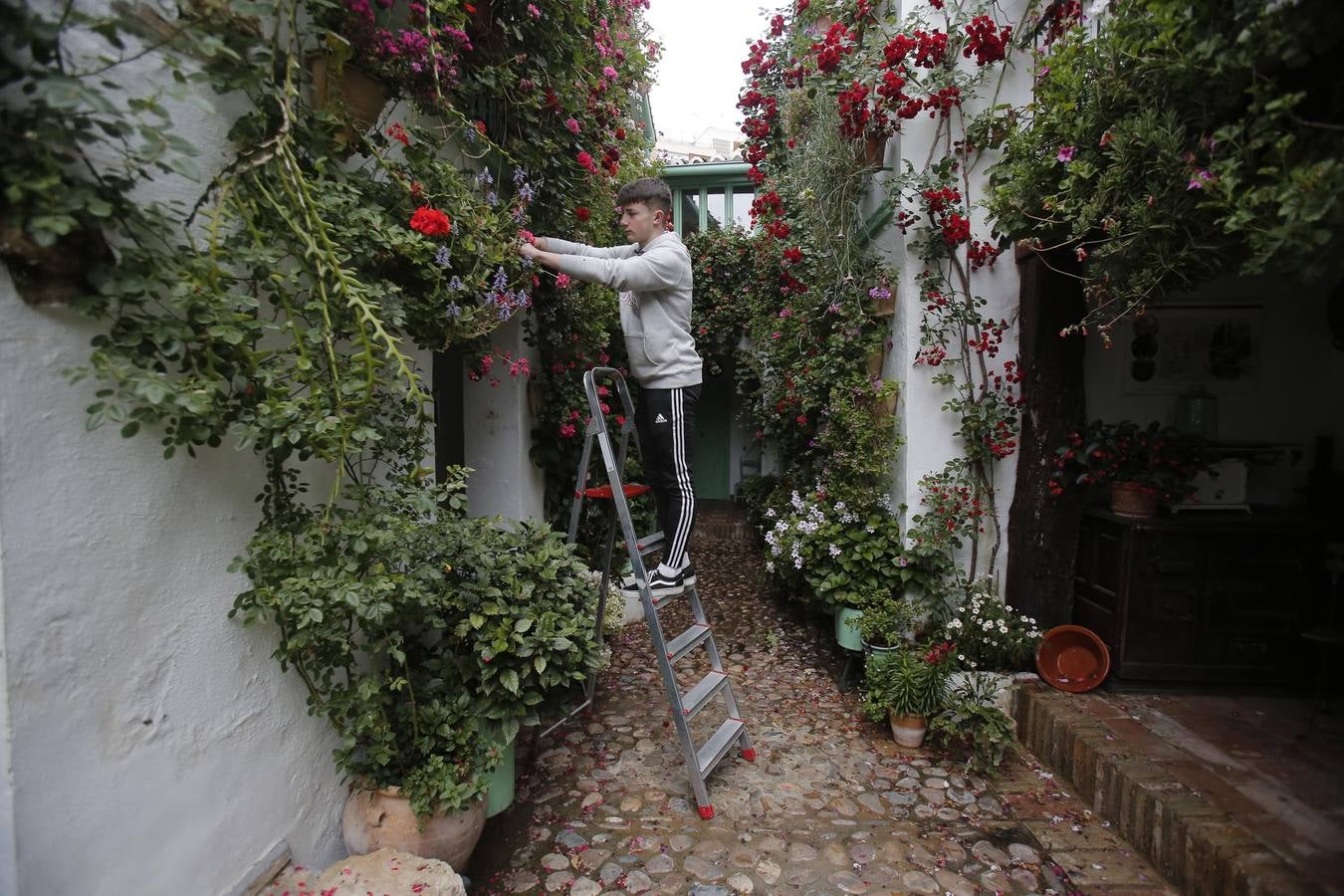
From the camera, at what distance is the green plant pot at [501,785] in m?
2.25

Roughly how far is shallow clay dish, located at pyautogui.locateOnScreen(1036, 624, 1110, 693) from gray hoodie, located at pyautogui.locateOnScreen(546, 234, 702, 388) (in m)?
2.32

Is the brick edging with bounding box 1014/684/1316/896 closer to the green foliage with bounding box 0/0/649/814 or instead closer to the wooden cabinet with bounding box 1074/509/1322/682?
the wooden cabinet with bounding box 1074/509/1322/682

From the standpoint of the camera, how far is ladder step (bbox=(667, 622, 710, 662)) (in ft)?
8.69

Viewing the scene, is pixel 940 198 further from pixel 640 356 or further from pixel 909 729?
pixel 909 729

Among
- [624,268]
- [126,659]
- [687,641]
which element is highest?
[624,268]

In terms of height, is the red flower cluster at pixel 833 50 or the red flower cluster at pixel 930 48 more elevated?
the red flower cluster at pixel 833 50

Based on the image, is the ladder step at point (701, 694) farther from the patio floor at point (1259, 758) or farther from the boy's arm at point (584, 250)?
the boy's arm at point (584, 250)

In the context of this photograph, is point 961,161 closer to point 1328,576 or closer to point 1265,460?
point 1265,460

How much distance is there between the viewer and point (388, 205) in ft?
6.97

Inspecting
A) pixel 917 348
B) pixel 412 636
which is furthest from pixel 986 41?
pixel 412 636

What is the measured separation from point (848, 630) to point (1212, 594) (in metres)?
1.74

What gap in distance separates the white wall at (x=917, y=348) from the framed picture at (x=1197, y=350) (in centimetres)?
76

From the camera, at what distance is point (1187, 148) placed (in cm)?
189

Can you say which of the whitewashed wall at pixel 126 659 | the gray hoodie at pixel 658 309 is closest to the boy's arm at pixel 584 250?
the gray hoodie at pixel 658 309
